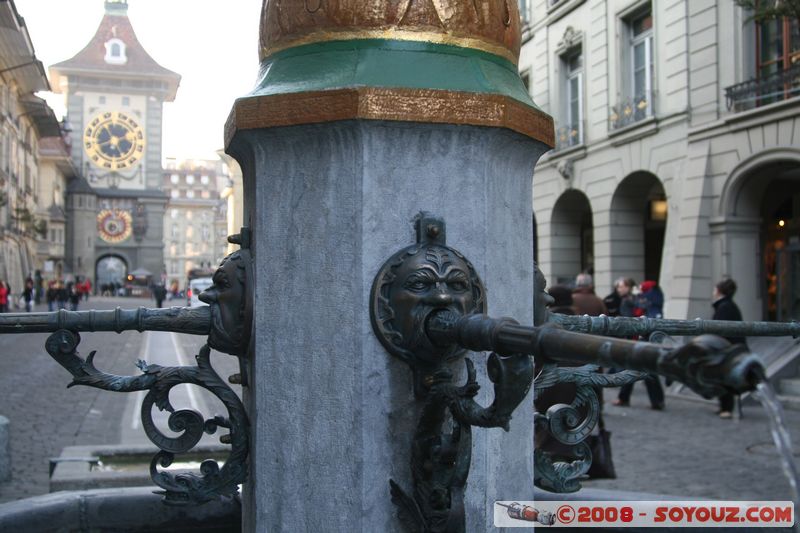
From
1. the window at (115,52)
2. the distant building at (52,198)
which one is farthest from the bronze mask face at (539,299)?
the window at (115,52)

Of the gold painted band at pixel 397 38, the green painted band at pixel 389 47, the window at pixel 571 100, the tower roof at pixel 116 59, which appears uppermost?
the tower roof at pixel 116 59

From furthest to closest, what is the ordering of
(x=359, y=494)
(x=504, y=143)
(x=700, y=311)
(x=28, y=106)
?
(x=28, y=106) < (x=700, y=311) < (x=504, y=143) < (x=359, y=494)

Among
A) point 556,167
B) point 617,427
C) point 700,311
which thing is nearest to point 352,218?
point 617,427

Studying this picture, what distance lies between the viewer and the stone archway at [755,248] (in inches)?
602

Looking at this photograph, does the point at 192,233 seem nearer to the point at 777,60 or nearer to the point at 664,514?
the point at 777,60

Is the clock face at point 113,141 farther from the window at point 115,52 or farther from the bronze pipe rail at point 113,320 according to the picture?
the bronze pipe rail at point 113,320

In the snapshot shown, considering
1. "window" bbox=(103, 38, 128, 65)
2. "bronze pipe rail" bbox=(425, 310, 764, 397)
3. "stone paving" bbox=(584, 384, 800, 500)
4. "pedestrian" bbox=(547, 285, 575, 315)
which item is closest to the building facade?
"stone paving" bbox=(584, 384, 800, 500)

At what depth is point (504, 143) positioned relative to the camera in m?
2.19

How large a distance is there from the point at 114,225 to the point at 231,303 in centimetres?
7611

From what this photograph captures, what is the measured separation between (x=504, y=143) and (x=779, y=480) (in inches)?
236

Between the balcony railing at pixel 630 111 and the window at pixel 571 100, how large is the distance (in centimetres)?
178

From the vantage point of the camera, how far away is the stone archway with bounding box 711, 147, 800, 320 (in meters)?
15.3

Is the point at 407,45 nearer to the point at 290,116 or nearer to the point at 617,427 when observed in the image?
the point at 290,116

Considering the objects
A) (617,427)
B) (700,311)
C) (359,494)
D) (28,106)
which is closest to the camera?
(359,494)
